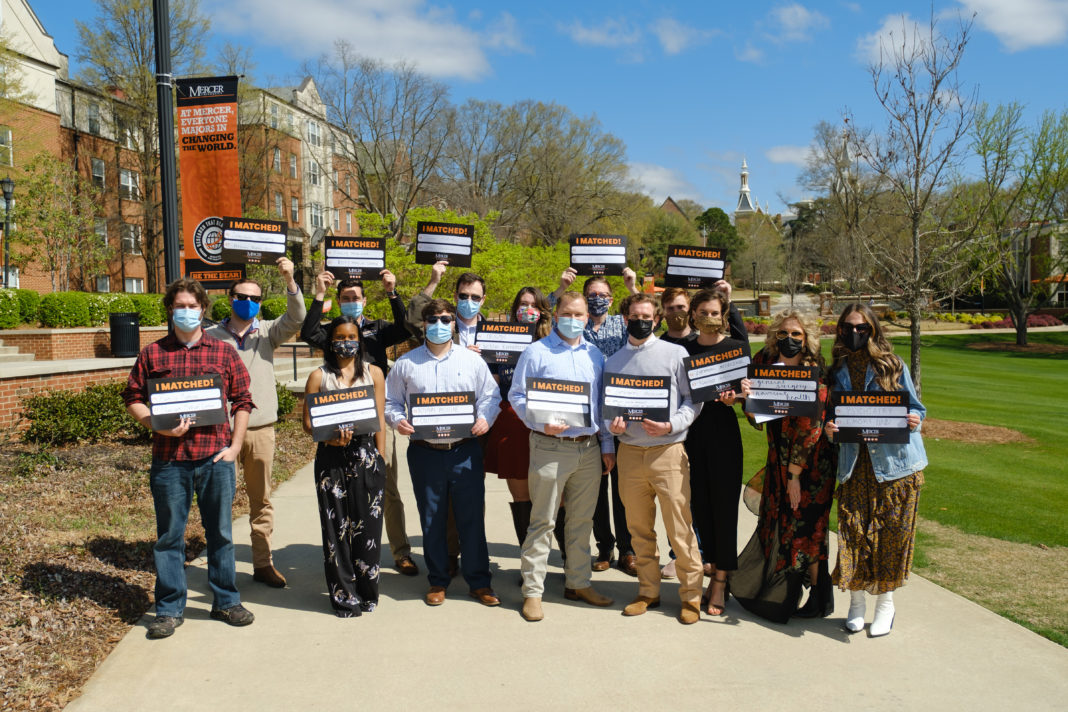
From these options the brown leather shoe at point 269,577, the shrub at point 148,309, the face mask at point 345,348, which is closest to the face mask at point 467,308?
the face mask at point 345,348

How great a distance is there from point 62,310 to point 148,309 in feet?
10.2

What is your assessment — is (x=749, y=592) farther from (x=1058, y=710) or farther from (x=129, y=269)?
(x=129, y=269)

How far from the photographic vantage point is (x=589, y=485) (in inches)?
207

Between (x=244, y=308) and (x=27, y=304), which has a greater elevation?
(x=244, y=308)

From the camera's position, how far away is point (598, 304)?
5.79 meters

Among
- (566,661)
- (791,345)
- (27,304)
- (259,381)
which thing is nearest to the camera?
(566,661)

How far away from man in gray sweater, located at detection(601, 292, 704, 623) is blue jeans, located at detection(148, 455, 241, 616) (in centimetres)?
261

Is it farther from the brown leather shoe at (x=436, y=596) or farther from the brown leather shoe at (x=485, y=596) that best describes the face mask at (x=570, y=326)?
the brown leather shoe at (x=436, y=596)

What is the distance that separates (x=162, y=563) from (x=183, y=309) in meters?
1.63

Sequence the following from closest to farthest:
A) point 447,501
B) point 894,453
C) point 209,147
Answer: point 894,453 < point 447,501 < point 209,147

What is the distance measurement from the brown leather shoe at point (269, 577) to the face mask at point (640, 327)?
3270 mm

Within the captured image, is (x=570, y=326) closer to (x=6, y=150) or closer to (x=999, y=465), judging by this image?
(x=999, y=465)

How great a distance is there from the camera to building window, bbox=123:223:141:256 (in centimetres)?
3734

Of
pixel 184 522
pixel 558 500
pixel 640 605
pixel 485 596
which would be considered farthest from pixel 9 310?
pixel 640 605
